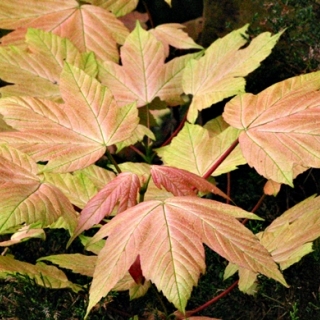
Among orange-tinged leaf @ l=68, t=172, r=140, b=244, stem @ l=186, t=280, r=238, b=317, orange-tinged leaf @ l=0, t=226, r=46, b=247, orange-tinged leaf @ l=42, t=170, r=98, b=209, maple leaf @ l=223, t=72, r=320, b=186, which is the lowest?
stem @ l=186, t=280, r=238, b=317

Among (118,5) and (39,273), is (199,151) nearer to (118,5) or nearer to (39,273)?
(39,273)

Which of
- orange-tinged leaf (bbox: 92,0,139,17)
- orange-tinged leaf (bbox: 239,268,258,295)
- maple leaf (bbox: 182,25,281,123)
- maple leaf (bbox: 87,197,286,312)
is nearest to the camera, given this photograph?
maple leaf (bbox: 87,197,286,312)

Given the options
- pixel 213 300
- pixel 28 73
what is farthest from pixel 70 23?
pixel 213 300

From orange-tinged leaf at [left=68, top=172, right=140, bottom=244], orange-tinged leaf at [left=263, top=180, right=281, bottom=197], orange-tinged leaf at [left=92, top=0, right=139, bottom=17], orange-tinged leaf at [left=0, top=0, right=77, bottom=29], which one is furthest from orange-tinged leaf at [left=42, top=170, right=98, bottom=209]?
orange-tinged leaf at [left=92, top=0, right=139, bottom=17]

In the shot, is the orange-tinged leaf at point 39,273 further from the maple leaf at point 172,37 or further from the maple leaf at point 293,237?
the maple leaf at point 172,37

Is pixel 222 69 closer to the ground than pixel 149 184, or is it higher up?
higher up

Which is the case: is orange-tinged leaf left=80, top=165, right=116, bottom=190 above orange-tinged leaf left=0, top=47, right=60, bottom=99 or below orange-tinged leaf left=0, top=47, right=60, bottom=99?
below

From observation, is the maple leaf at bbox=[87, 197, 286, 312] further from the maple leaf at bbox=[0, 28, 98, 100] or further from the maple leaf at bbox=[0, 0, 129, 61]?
the maple leaf at bbox=[0, 0, 129, 61]
